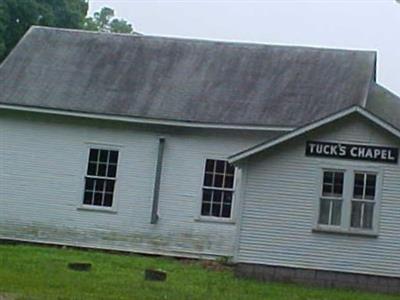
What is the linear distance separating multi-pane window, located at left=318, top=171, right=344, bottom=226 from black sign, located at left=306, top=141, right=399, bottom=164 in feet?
1.41

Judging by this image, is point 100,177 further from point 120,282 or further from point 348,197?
point 120,282

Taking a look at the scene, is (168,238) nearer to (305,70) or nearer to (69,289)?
(305,70)

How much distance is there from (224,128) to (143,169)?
8.25ft

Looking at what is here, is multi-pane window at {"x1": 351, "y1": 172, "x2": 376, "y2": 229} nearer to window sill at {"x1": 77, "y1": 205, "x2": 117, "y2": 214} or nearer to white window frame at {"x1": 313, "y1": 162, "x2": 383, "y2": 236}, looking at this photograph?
white window frame at {"x1": 313, "y1": 162, "x2": 383, "y2": 236}

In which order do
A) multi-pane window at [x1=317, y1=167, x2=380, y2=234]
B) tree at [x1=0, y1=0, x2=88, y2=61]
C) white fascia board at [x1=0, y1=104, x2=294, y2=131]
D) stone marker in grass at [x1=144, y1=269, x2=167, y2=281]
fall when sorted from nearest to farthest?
1. stone marker in grass at [x1=144, y1=269, x2=167, y2=281]
2. multi-pane window at [x1=317, y1=167, x2=380, y2=234]
3. white fascia board at [x1=0, y1=104, x2=294, y2=131]
4. tree at [x1=0, y1=0, x2=88, y2=61]

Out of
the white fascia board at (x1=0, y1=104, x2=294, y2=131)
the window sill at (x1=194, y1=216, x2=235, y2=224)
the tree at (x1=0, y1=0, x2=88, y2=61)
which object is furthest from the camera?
the tree at (x1=0, y1=0, x2=88, y2=61)

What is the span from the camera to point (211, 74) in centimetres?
2864

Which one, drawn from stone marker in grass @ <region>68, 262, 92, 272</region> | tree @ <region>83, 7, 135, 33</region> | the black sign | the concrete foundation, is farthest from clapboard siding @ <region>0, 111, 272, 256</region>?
tree @ <region>83, 7, 135, 33</region>

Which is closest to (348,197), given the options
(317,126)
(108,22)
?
(317,126)

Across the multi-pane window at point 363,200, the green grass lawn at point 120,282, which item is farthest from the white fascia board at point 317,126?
the green grass lawn at point 120,282

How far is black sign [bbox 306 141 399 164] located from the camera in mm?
21562

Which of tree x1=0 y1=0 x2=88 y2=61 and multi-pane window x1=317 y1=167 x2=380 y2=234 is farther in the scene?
tree x1=0 y1=0 x2=88 y2=61

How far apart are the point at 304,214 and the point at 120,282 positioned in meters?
5.45

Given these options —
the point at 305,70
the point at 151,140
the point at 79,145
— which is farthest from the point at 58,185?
the point at 305,70
